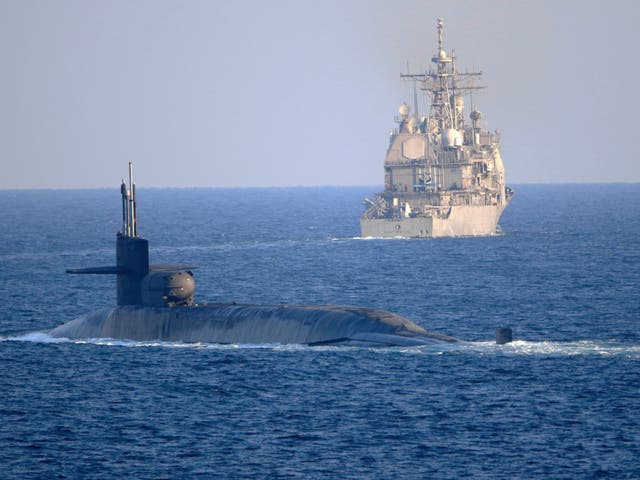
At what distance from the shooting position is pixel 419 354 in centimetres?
4781

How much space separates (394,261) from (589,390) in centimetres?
6288

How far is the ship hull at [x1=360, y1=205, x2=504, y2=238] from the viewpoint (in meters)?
136

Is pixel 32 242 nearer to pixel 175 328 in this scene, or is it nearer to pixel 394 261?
pixel 394 261

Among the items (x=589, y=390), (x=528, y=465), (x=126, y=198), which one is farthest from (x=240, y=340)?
(x=528, y=465)

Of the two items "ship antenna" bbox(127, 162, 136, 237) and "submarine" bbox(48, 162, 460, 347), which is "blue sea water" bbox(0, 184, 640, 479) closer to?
"submarine" bbox(48, 162, 460, 347)

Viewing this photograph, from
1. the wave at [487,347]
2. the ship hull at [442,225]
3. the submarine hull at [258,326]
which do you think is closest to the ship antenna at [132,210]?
the submarine hull at [258,326]

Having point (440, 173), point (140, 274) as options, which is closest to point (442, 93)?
point (440, 173)

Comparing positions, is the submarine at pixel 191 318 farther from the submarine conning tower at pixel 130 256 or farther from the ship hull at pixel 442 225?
the ship hull at pixel 442 225

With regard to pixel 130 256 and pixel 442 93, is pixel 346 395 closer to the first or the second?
pixel 130 256

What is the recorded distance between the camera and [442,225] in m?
137

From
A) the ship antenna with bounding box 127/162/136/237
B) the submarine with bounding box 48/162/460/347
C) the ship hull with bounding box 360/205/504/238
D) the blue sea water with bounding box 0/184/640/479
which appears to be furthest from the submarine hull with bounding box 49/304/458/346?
the ship hull with bounding box 360/205/504/238

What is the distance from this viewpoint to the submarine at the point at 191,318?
49719 mm

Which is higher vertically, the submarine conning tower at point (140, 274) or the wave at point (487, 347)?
the submarine conning tower at point (140, 274)

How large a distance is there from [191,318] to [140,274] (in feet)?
10.4
